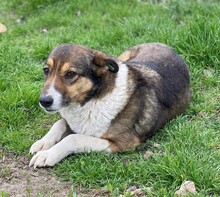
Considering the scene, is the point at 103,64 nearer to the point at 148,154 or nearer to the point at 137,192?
the point at 148,154

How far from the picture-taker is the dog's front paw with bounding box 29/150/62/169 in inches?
174

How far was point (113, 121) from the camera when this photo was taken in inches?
184

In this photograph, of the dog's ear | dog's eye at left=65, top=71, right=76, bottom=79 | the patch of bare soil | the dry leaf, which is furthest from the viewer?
the dry leaf

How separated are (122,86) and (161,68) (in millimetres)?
639

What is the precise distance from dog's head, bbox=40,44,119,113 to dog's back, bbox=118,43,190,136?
0.45 metres

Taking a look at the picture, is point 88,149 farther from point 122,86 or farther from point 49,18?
point 49,18

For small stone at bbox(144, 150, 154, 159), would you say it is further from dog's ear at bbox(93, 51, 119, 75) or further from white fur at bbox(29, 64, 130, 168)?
dog's ear at bbox(93, 51, 119, 75)

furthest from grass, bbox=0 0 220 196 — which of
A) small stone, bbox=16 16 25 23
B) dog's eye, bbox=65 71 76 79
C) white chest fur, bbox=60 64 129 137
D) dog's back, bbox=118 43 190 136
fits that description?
dog's eye, bbox=65 71 76 79

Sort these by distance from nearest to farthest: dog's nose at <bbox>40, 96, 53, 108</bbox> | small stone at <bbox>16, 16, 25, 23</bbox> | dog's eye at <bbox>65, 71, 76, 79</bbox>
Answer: dog's nose at <bbox>40, 96, 53, 108</bbox>, dog's eye at <bbox>65, 71, 76, 79</bbox>, small stone at <bbox>16, 16, 25, 23</bbox>

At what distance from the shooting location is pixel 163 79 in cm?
508

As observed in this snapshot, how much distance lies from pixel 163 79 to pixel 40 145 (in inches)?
54.4

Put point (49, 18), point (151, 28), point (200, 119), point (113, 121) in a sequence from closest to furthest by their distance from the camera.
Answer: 1. point (113, 121)
2. point (200, 119)
3. point (151, 28)
4. point (49, 18)

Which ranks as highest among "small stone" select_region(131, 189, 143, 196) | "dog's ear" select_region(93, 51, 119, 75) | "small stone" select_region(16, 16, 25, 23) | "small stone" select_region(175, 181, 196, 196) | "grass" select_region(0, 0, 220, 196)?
"dog's ear" select_region(93, 51, 119, 75)

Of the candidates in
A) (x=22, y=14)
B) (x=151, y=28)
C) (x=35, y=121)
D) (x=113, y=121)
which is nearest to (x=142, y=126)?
(x=113, y=121)
